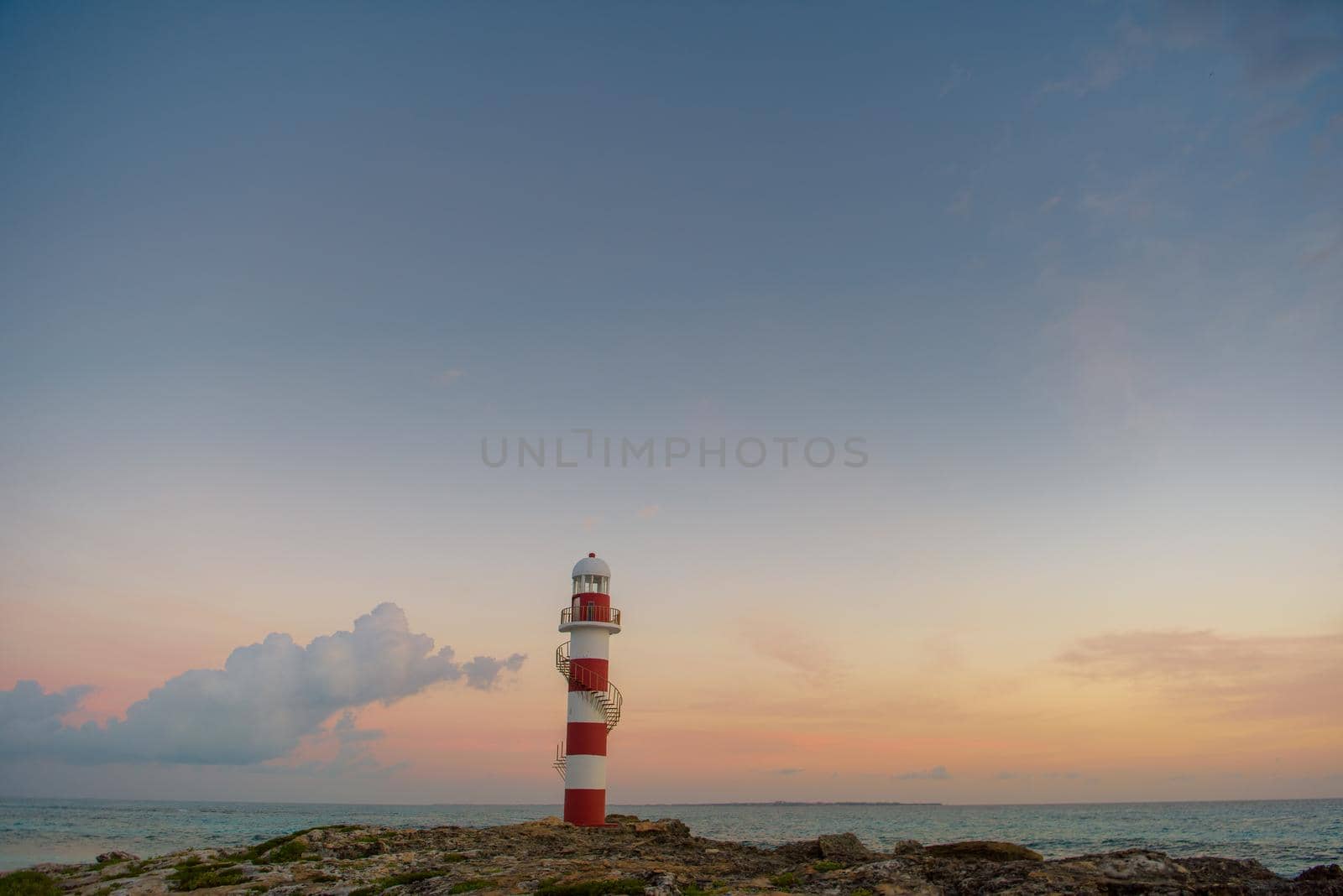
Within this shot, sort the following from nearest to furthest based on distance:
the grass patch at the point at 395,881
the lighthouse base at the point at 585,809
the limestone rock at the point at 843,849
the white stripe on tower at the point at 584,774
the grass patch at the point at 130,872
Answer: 1. the grass patch at the point at 395,881
2. the limestone rock at the point at 843,849
3. the grass patch at the point at 130,872
4. the lighthouse base at the point at 585,809
5. the white stripe on tower at the point at 584,774

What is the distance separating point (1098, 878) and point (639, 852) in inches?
593

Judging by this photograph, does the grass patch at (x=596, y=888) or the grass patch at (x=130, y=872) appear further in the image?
the grass patch at (x=130, y=872)

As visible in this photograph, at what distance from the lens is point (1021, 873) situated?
18.7m

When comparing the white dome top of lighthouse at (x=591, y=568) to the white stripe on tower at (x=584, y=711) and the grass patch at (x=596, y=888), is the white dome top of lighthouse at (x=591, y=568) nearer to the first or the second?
the white stripe on tower at (x=584, y=711)

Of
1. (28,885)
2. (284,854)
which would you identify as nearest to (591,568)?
(284,854)

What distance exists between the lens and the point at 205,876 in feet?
82.0

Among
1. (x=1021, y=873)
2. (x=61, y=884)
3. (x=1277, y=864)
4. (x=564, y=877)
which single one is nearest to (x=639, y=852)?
(x=564, y=877)

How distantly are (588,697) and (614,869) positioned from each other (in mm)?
14071

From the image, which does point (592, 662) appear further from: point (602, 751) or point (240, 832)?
point (240, 832)

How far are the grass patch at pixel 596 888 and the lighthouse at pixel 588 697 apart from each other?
16.8 metres

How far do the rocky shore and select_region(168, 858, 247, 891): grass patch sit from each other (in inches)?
2.6

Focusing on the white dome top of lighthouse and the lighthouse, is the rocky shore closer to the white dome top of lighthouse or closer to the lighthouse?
the lighthouse

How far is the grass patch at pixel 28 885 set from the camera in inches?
951

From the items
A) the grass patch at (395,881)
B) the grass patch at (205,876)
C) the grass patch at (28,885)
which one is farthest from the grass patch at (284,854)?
the grass patch at (395,881)
